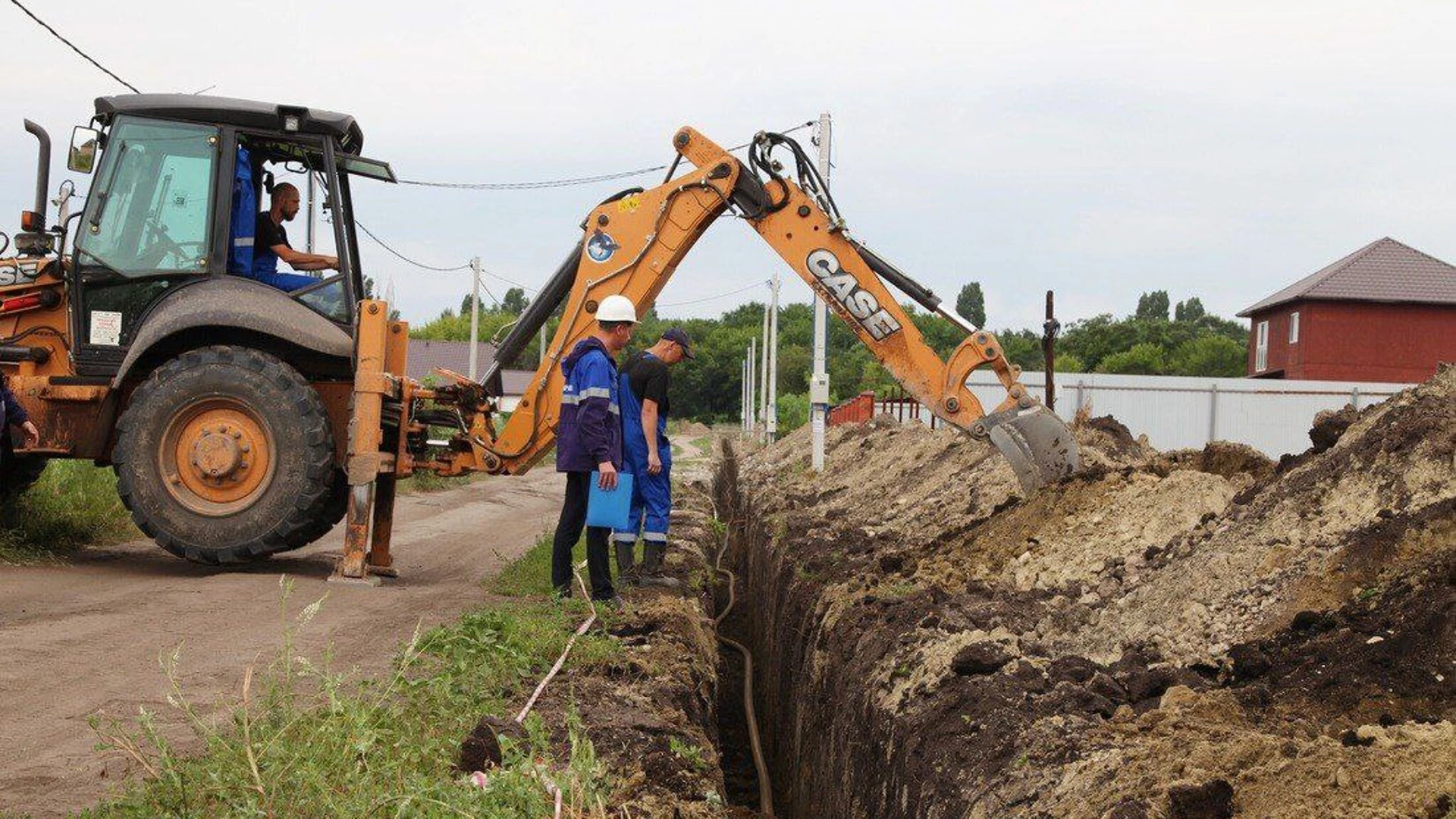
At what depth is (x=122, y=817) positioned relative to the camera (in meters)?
4.14

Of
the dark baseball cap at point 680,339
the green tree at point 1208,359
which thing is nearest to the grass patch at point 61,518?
the dark baseball cap at point 680,339

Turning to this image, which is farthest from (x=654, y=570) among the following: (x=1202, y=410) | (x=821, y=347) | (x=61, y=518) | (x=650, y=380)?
(x=1202, y=410)

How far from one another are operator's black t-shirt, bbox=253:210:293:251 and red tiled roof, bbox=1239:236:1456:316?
37260mm

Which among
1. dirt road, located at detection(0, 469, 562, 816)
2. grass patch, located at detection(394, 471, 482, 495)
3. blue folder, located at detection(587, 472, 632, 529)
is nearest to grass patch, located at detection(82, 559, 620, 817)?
dirt road, located at detection(0, 469, 562, 816)

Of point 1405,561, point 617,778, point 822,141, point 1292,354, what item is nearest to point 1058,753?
point 617,778

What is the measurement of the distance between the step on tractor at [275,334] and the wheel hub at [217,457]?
15mm

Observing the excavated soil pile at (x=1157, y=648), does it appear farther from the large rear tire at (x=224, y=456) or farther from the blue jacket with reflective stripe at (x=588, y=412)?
the large rear tire at (x=224, y=456)

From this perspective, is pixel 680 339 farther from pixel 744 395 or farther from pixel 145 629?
pixel 744 395

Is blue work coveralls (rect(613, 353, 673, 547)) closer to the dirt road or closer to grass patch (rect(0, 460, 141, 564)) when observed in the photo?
the dirt road

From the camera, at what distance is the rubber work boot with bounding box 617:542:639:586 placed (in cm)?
980

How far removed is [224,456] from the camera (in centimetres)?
1025

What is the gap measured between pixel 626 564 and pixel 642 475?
2.01 feet

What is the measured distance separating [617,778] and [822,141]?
1371cm

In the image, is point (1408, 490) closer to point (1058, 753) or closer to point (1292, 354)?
point (1058, 753)
